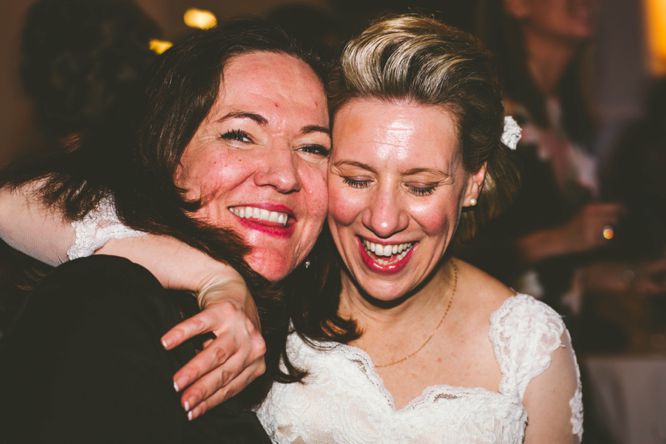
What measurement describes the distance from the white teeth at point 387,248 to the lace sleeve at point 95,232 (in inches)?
25.1

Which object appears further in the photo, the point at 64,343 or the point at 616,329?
the point at 616,329

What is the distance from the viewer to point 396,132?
197cm

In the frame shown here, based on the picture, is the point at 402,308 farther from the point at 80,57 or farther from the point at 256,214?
the point at 80,57

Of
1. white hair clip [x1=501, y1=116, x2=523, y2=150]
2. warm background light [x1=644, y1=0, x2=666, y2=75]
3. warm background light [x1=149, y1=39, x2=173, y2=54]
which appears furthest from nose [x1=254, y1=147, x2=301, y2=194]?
warm background light [x1=644, y1=0, x2=666, y2=75]

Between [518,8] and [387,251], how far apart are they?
7.38 ft

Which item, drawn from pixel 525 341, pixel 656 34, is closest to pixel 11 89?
pixel 525 341

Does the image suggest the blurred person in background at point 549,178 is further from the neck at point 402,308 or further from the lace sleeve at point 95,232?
the lace sleeve at point 95,232

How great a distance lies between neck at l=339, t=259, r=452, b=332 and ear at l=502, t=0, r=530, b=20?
1.98m

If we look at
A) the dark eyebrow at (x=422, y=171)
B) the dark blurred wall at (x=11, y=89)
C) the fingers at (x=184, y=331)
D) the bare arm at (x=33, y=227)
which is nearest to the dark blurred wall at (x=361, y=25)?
the dark blurred wall at (x=11, y=89)

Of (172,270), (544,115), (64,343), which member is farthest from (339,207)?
(544,115)

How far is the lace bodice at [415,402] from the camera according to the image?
2.04 metres

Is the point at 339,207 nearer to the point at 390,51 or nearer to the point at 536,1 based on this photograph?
the point at 390,51

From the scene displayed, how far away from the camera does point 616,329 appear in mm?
3555

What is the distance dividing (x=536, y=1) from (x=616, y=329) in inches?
69.3
